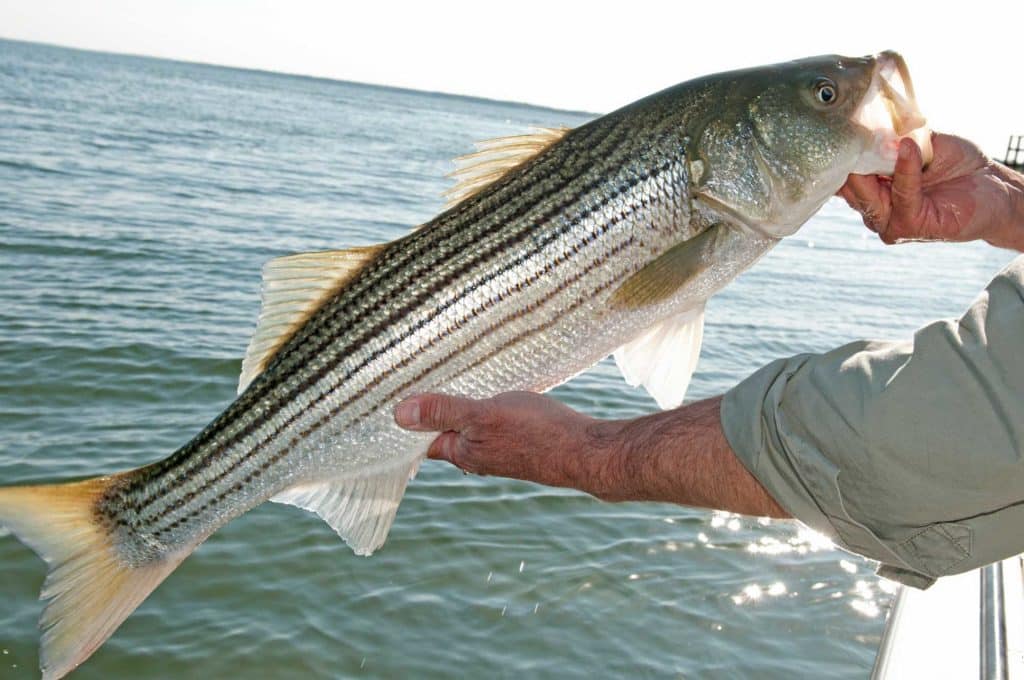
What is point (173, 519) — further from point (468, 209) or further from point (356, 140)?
point (356, 140)

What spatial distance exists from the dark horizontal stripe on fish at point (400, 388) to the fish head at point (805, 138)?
0.48 metres

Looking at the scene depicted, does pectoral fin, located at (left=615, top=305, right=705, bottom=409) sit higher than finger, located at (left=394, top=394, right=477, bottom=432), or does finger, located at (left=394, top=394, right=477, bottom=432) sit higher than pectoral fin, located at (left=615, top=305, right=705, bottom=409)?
pectoral fin, located at (left=615, top=305, right=705, bottom=409)

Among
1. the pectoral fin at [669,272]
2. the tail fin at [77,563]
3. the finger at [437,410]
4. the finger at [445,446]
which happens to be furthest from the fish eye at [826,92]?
the tail fin at [77,563]

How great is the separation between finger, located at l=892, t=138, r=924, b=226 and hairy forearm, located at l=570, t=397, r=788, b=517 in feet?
4.01

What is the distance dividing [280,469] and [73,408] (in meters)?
6.42

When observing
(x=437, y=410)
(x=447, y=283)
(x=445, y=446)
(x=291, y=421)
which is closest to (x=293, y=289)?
(x=291, y=421)

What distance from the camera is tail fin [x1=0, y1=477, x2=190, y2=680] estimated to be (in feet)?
11.2

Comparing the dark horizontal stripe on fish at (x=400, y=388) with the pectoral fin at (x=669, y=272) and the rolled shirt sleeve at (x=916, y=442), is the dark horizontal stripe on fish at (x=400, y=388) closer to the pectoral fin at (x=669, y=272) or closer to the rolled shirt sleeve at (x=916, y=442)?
the pectoral fin at (x=669, y=272)

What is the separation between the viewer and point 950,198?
3.62m

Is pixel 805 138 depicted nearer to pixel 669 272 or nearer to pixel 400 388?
pixel 669 272

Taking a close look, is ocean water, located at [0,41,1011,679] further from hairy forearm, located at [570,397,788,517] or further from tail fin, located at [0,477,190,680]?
hairy forearm, located at [570,397,788,517]

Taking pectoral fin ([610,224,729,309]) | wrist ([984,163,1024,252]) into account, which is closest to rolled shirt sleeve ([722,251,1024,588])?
pectoral fin ([610,224,729,309])

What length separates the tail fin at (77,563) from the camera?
11.2ft

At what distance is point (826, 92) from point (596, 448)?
157cm
